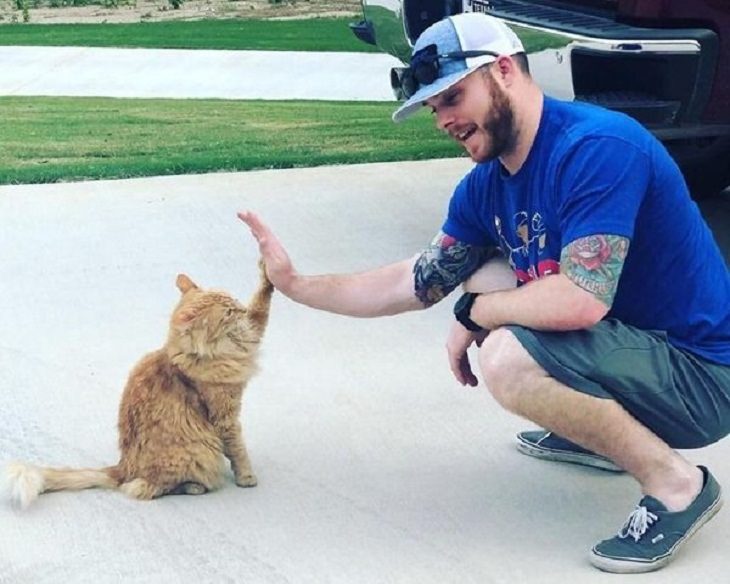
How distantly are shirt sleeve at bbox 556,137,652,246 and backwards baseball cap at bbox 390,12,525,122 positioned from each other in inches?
12.1

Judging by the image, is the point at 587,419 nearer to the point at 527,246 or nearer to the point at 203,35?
the point at 527,246

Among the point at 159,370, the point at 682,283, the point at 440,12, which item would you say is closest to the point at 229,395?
the point at 159,370

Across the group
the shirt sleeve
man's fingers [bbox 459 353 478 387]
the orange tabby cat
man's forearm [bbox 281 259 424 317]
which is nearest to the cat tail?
the orange tabby cat

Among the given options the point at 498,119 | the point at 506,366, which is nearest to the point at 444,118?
the point at 498,119

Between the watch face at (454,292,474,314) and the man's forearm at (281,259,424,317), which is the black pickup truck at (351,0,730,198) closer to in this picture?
the man's forearm at (281,259,424,317)

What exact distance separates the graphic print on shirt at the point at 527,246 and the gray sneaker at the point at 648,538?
1.99 feet

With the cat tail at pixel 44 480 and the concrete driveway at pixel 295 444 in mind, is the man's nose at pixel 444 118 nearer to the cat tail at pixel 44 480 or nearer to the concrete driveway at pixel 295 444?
the concrete driveway at pixel 295 444

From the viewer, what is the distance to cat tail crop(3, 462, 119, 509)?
369cm

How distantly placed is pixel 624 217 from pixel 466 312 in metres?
0.51

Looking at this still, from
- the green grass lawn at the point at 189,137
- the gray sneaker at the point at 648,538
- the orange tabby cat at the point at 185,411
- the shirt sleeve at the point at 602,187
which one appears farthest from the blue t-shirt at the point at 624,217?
the green grass lawn at the point at 189,137

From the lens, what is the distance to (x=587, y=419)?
333cm

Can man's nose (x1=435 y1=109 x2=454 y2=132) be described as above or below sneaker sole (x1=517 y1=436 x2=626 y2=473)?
above

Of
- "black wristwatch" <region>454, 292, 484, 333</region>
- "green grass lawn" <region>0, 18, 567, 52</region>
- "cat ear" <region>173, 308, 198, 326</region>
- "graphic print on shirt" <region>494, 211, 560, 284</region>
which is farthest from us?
"green grass lawn" <region>0, 18, 567, 52</region>

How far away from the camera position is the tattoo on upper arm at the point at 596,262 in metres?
3.22
